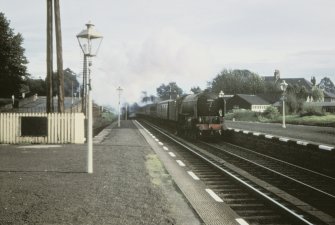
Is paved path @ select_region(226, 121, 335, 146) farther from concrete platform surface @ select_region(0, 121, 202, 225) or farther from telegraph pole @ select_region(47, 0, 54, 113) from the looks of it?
telegraph pole @ select_region(47, 0, 54, 113)

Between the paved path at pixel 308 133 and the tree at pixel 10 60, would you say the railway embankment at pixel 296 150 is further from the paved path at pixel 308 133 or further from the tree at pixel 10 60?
the tree at pixel 10 60

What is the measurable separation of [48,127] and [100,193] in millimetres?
12923

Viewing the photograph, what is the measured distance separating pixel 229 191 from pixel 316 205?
2.31 m

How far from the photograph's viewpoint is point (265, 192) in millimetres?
10344

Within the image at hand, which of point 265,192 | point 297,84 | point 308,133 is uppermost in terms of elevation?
point 297,84

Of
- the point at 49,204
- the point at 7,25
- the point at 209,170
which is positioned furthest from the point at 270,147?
the point at 7,25

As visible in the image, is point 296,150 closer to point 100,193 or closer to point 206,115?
point 206,115

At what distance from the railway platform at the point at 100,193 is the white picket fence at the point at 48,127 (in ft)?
17.9

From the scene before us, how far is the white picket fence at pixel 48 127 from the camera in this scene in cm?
2112

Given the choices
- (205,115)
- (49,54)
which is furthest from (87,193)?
(205,115)

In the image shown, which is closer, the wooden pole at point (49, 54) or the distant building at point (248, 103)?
the wooden pole at point (49, 54)

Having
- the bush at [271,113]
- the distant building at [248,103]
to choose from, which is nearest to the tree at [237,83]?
the distant building at [248,103]

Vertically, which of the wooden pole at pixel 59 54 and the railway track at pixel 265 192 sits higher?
the wooden pole at pixel 59 54

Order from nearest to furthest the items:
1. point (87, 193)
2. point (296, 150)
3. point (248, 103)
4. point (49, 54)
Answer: point (87, 193)
point (296, 150)
point (49, 54)
point (248, 103)
